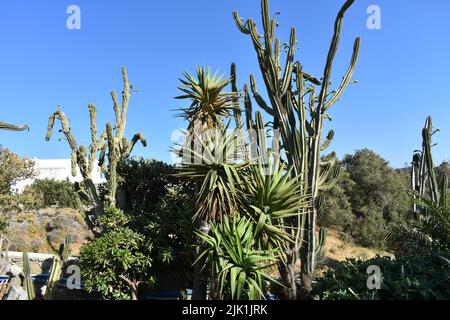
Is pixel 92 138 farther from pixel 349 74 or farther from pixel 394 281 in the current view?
pixel 394 281

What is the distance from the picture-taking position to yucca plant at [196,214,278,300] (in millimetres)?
4953

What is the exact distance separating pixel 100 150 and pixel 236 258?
438 cm

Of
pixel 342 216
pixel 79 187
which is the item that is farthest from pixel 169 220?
pixel 342 216

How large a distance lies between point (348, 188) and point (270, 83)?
42.1 ft

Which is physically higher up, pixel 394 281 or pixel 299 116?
pixel 299 116

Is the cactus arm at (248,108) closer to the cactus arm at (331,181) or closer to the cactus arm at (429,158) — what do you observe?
the cactus arm at (331,181)

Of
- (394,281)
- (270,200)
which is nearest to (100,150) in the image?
(270,200)

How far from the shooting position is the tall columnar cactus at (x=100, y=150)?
25.5 ft

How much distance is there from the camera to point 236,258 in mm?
5066

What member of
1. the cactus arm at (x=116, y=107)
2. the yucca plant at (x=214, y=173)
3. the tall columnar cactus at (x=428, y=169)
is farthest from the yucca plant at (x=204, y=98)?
the tall columnar cactus at (x=428, y=169)

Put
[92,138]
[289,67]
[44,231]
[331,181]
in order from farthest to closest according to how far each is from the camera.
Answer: [44,231] < [92,138] < [331,181] < [289,67]

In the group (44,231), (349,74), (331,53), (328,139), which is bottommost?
(44,231)

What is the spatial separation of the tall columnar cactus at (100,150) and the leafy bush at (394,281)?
4.56 meters
